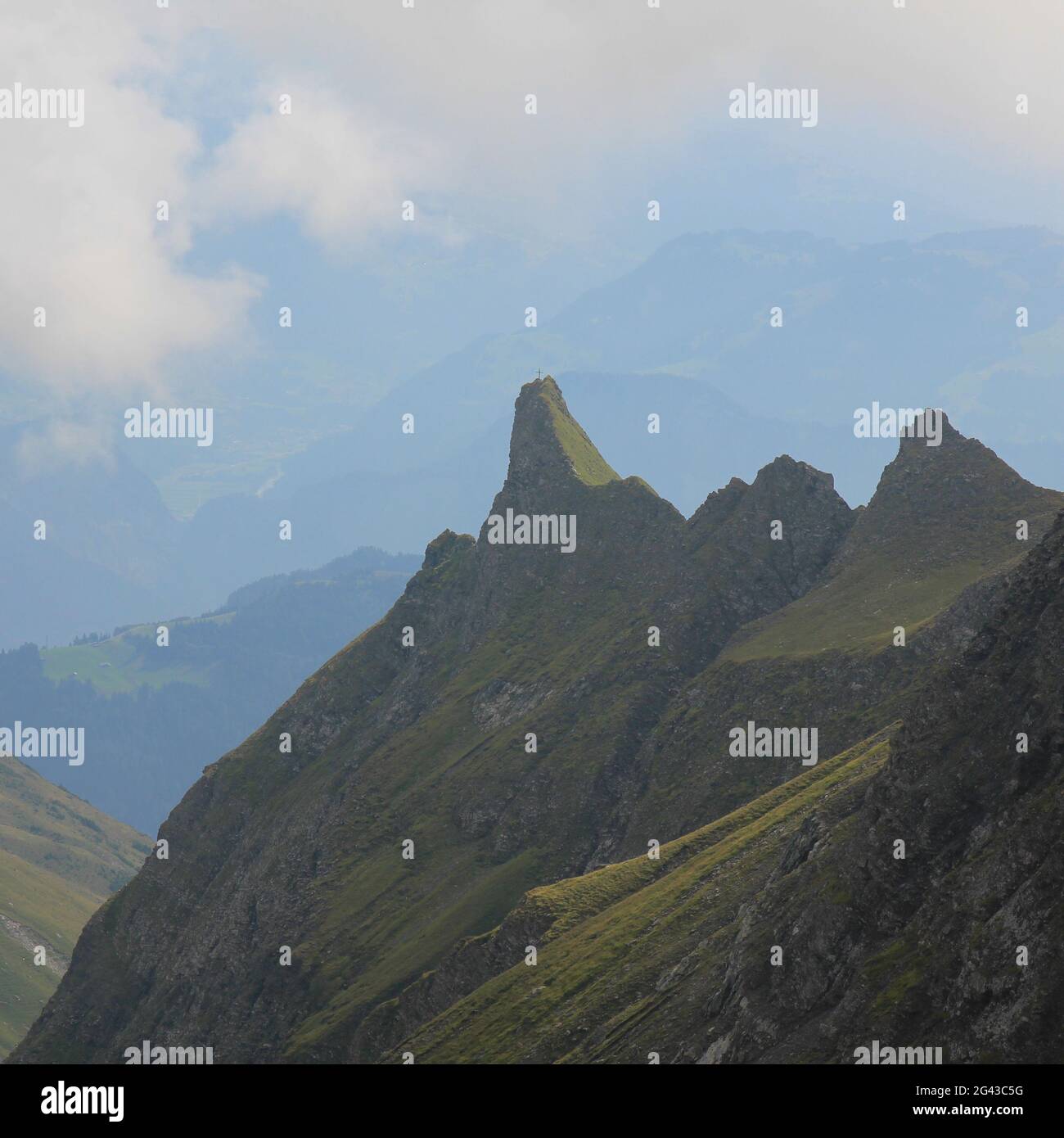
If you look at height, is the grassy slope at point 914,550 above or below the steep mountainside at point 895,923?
above

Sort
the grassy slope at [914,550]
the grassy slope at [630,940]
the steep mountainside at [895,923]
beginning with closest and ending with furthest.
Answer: the steep mountainside at [895,923] < the grassy slope at [630,940] < the grassy slope at [914,550]

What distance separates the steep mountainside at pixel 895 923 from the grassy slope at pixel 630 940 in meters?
0.33

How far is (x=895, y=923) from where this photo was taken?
8644cm

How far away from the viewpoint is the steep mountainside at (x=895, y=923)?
73.4 meters

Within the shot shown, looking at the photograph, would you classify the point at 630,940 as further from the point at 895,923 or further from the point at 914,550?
the point at 914,550

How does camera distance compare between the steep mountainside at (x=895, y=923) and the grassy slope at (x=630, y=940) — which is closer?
the steep mountainside at (x=895, y=923)

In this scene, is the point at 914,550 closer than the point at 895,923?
No

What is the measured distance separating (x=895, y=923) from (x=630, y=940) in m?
47.4

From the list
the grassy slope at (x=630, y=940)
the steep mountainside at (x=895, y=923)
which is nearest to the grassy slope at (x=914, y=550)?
the grassy slope at (x=630, y=940)

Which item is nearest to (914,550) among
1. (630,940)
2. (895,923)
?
(630,940)

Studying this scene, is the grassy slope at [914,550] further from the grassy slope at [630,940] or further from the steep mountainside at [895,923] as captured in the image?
the steep mountainside at [895,923]

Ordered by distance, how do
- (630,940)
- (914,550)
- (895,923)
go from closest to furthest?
1. (895,923)
2. (630,940)
3. (914,550)
